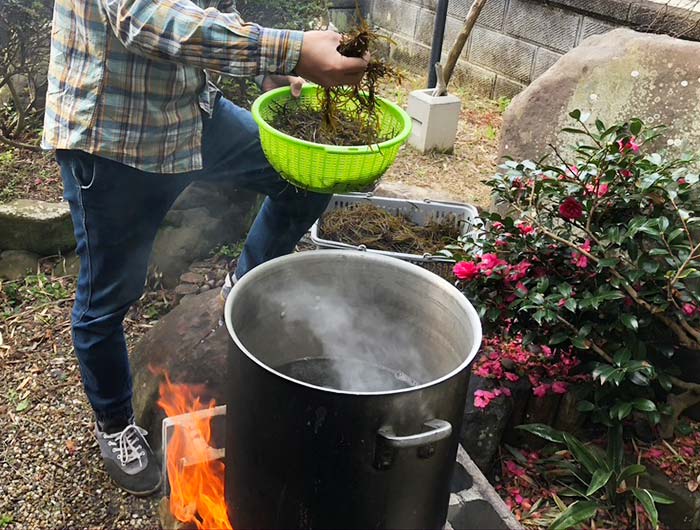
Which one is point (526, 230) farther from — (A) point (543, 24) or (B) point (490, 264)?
(A) point (543, 24)

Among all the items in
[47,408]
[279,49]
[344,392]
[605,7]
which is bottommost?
[47,408]

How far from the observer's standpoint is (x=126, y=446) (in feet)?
10.2

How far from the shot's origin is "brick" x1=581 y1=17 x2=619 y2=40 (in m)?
6.49

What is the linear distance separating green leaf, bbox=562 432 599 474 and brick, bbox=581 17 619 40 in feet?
15.3

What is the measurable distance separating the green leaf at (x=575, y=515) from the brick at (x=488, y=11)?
19.5ft

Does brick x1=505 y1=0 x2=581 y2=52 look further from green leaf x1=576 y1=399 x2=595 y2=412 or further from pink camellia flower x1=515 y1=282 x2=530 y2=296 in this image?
green leaf x1=576 y1=399 x2=595 y2=412

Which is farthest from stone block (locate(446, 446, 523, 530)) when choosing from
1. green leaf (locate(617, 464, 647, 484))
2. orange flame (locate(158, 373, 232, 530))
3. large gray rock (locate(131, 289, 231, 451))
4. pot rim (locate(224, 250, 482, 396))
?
large gray rock (locate(131, 289, 231, 451))

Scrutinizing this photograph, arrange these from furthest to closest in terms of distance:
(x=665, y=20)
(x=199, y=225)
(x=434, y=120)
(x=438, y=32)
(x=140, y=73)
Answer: (x=438, y=32), (x=434, y=120), (x=665, y=20), (x=199, y=225), (x=140, y=73)

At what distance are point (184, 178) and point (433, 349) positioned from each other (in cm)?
118

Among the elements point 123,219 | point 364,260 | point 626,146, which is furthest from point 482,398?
point 123,219

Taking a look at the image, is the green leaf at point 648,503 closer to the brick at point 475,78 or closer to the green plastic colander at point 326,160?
the green plastic colander at point 326,160

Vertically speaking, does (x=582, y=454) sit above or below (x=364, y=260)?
below

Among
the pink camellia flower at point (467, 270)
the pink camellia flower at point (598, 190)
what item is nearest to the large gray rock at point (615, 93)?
the pink camellia flower at point (598, 190)

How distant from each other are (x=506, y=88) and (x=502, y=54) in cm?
36
